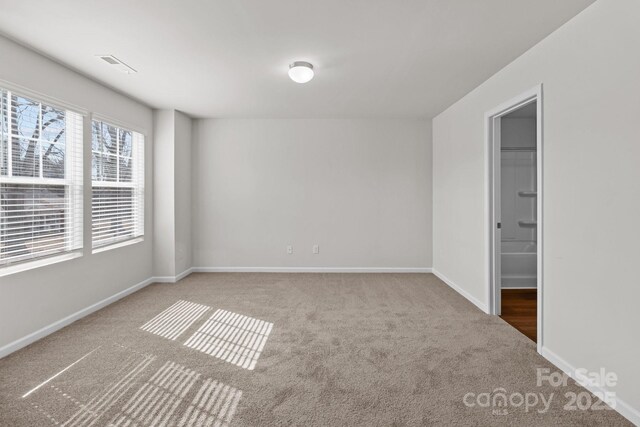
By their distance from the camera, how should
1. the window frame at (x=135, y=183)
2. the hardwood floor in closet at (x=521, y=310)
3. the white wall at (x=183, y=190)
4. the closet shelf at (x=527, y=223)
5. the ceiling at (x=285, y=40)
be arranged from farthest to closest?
the closet shelf at (x=527, y=223), the white wall at (x=183, y=190), the window frame at (x=135, y=183), the hardwood floor in closet at (x=521, y=310), the ceiling at (x=285, y=40)

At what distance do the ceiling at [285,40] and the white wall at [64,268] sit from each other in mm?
165

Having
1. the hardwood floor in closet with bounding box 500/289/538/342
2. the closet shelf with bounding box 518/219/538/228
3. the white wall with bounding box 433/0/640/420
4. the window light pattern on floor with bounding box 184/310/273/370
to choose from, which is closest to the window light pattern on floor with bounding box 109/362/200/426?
the window light pattern on floor with bounding box 184/310/273/370

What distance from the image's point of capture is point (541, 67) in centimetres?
263

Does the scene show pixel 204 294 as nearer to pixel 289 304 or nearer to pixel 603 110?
pixel 289 304

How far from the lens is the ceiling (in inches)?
86.9

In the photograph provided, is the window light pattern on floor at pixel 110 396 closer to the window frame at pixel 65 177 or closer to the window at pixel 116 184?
the window frame at pixel 65 177

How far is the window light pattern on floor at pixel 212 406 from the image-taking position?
6.05ft

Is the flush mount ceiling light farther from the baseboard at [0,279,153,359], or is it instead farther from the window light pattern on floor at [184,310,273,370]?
the baseboard at [0,279,153,359]

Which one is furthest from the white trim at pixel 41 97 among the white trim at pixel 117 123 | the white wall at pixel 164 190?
the white wall at pixel 164 190

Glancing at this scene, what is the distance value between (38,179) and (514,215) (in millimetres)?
6219

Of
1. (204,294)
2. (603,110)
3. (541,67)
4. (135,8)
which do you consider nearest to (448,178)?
(541,67)

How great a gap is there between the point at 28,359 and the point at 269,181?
361cm

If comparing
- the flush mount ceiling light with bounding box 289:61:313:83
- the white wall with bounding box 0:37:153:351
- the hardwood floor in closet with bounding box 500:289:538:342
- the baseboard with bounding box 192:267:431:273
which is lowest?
the hardwood floor in closet with bounding box 500:289:538:342

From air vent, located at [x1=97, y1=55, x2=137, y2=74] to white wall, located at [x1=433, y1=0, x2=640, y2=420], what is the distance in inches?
143
